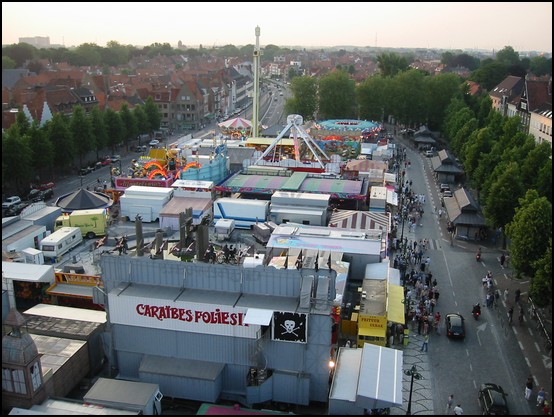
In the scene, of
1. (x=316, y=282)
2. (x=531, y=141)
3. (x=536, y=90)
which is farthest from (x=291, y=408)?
(x=536, y=90)

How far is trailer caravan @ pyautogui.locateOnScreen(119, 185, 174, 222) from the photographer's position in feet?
113

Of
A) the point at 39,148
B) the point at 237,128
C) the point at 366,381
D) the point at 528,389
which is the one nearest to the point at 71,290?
the point at 366,381

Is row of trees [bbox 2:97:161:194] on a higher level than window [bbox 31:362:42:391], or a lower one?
higher

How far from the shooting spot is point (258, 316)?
16312 mm

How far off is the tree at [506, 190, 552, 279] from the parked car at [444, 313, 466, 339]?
12.7ft

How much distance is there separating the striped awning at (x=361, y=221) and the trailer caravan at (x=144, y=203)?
1103cm

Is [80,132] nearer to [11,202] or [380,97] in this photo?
[11,202]

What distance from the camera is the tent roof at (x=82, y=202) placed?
34.2 metres

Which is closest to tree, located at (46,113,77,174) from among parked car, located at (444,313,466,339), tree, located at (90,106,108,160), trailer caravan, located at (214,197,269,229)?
tree, located at (90,106,108,160)

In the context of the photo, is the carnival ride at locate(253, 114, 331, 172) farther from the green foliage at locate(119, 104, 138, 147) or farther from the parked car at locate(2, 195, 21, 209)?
the parked car at locate(2, 195, 21, 209)

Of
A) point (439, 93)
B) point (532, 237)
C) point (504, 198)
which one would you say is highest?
point (439, 93)

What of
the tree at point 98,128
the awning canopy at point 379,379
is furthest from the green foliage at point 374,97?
the awning canopy at point 379,379

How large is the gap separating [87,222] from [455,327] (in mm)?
21255

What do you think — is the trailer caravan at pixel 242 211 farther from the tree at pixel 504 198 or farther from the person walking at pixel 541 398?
the person walking at pixel 541 398
